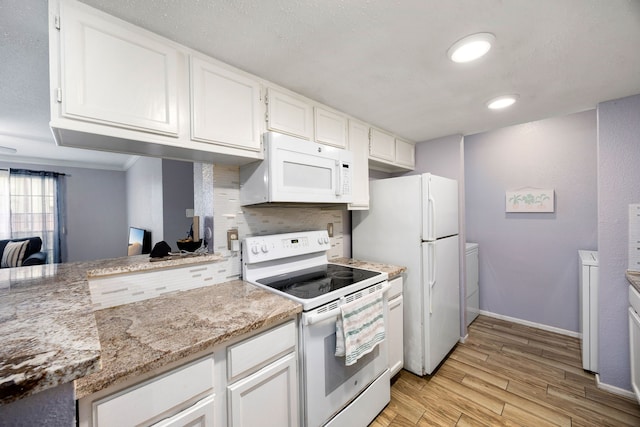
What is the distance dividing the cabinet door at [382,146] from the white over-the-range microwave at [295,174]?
0.59 metres

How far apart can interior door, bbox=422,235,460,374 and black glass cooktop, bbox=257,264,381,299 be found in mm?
578

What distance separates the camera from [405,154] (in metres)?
A: 2.80

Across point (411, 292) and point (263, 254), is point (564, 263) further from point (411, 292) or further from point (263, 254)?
point (263, 254)

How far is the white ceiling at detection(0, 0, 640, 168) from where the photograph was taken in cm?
103

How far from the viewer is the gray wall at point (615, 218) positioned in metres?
1.79

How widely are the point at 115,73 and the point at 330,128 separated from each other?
4.24 ft

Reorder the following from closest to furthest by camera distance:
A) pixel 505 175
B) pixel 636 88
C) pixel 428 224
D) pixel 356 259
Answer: pixel 636 88
pixel 428 224
pixel 356 259
pixel 505 175

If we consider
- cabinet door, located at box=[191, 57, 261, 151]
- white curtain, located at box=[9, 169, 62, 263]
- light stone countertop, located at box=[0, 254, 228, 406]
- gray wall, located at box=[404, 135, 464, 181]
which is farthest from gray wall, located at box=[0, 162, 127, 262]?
gray wall, located at box=[404, 135, 464, 181]

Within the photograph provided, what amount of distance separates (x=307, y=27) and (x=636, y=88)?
2.22 metres

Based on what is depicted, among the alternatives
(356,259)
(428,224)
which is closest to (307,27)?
(428,224)

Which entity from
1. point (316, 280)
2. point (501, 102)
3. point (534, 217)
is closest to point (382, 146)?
point (501, 102)

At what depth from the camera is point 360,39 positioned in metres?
1.21

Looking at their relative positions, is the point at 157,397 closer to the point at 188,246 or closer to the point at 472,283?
the point at 188,246

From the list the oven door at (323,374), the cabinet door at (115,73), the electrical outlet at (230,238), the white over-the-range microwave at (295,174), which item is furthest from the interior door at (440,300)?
the cabinet door at (115,73)
